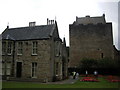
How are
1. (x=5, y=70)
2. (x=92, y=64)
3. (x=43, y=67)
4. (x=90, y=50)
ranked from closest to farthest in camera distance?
(x=43, y=67)
(x=5, y=70)
(x=92, y=64)
(x=90, y=50)

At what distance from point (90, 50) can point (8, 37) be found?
34470 mm

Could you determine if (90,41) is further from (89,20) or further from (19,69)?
(19,69)

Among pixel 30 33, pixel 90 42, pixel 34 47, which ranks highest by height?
pixel 30 33

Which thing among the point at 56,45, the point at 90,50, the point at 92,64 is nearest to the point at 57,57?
the point at 56,45

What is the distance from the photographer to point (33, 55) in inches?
1227

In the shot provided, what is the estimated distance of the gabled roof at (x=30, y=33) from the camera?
3160 centimetres

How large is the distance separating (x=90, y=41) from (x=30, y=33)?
32750 mm

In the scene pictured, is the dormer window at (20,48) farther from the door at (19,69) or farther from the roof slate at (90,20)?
the roof slate at (90,20)

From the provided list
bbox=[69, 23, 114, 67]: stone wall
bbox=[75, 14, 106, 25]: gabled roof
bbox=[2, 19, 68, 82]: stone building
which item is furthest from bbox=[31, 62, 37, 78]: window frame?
bbox=[75, 14, 106, 25]: gabled roof

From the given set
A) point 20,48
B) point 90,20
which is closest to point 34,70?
point 20,48

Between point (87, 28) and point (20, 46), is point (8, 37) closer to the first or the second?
point (20, 46)

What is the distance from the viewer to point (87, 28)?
208 feet

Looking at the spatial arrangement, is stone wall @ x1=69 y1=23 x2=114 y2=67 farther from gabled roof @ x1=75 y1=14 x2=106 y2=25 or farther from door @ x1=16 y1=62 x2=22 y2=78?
door @ x1=16 y1=62 x2=22 y2=78

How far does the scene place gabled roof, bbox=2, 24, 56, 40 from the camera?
31605 millimetres
